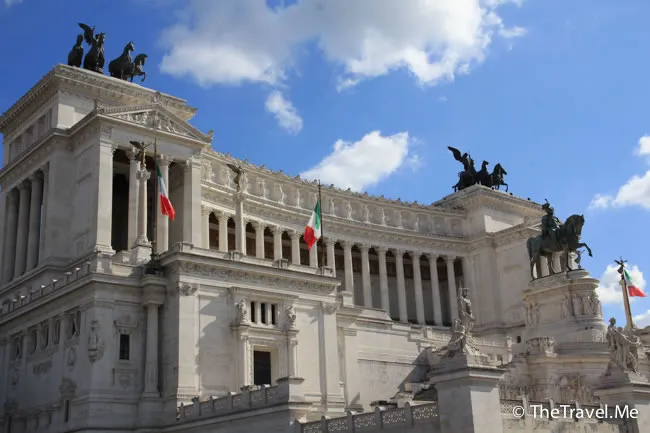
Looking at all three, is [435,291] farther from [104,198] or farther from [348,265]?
[104,198]

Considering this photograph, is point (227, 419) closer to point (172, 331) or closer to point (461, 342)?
point (172, 331)

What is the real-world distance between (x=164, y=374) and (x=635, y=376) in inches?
1003

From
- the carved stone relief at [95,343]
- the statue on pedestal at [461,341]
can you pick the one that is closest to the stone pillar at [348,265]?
the carved stone relief at [95,343]

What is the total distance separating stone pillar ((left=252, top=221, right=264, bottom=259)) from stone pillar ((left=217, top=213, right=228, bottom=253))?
3374 millimetres

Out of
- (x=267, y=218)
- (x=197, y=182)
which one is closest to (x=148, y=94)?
(x=197, y=182)

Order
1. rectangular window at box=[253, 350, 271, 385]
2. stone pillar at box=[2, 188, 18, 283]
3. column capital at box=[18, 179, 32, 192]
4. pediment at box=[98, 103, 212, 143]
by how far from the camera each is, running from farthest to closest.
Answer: column capital at box=[18, 179, 32, 192], stone pillar at box=[2, 188, 18, 283], pediment at box=[98, 103, 212, 143], rectangular window at box=[253, 350, 271, 385]

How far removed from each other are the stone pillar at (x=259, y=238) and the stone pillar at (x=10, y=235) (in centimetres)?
2136

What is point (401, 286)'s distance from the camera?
89812mm

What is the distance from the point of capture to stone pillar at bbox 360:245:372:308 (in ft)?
281

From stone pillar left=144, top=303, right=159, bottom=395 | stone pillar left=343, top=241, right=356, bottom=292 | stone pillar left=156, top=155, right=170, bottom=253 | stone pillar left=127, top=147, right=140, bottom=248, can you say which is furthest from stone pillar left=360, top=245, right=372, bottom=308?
stone pillar left=144, top=303, right=159, bottom=395

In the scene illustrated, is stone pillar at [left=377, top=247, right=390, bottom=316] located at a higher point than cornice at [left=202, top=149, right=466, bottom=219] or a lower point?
lower

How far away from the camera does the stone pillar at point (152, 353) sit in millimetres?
46931

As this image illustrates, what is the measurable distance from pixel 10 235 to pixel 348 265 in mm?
33455

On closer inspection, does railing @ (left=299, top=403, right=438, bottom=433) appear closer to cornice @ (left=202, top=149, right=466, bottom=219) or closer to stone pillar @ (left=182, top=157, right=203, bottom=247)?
stone pillar @ (left=182, top=157, right=203, bottom=247)
